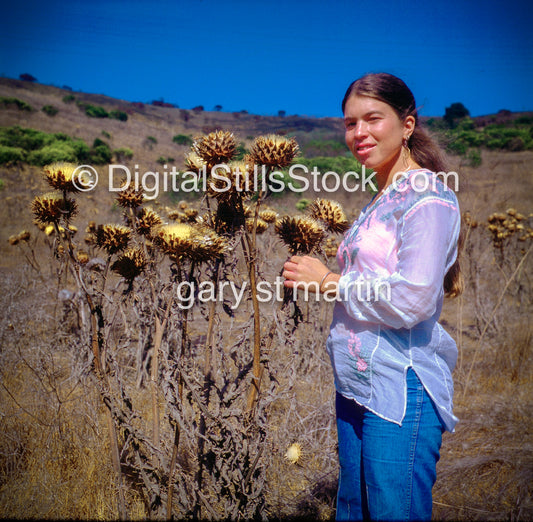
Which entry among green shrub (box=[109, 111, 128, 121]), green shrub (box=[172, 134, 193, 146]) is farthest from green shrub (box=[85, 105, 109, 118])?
green shrub (box=[172, 134, 193, 146])

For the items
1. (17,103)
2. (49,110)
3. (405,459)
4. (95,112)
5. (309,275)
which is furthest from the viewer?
(95,112)

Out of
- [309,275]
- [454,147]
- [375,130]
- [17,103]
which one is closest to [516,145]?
[454,147]

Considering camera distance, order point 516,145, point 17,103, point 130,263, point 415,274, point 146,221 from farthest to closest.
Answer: point 516,145 < point 17,103 < point 146,221 < point 130,263 < point 415,274

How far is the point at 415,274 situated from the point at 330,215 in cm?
77

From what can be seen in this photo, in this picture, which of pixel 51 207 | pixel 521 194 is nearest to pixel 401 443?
pixel 51 207

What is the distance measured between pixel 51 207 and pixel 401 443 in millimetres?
1633

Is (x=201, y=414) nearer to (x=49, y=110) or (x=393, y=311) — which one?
(x=393, y=311)

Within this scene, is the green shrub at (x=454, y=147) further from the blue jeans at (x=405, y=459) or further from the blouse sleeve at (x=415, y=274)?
the blue jeans at (x=405, y=459)

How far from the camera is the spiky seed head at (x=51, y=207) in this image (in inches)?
66.6

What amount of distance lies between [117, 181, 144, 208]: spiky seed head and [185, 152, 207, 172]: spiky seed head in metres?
0.30

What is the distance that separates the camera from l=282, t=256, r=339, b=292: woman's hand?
4.17 ft

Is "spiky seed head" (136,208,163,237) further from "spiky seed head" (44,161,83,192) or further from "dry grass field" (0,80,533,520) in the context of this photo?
"spiky seed head" (44,161,83,192)

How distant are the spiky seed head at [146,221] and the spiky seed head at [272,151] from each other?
0.64 metres

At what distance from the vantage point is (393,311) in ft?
3.62
